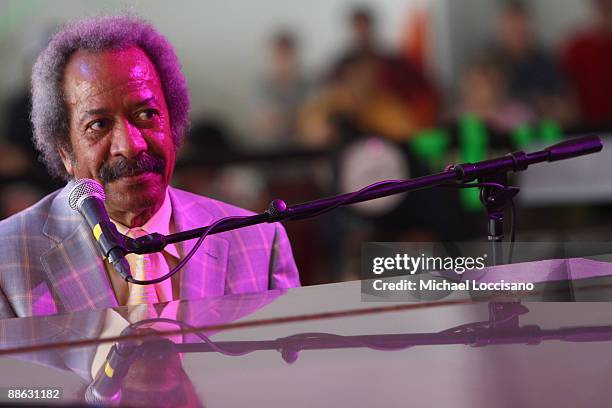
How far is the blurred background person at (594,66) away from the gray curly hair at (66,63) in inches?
164

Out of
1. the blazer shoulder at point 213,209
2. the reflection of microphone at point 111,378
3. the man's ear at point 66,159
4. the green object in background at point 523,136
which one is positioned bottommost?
the reflection of microphone at point 111,378

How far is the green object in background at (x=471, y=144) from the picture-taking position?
12.6ft

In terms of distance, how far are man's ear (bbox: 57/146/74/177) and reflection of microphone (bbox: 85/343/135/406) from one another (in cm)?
51

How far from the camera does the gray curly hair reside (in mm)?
1484

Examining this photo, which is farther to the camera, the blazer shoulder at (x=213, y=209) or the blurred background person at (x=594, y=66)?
the blurred background person at (x=594, y=66)

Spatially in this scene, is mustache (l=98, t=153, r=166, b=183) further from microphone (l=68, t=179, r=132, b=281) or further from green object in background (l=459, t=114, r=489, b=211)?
green object in background (l=459, t=114, r=489, b=211)

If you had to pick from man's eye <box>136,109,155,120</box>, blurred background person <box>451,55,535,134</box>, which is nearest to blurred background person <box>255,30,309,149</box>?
blurred background person <box>451,55,535,134</box>

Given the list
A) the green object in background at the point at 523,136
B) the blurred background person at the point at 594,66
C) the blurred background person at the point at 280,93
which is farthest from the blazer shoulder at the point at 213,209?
the blurred background person at the point at 280,93

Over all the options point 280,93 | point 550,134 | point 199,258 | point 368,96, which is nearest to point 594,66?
point 368,96

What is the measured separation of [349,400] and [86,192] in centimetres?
61

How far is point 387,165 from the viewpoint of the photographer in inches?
146

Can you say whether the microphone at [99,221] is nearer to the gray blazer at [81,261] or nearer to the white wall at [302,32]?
the gray blazer at [81,261]

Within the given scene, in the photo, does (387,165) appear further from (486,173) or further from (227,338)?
(227,338)

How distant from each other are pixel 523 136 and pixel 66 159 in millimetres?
2915
